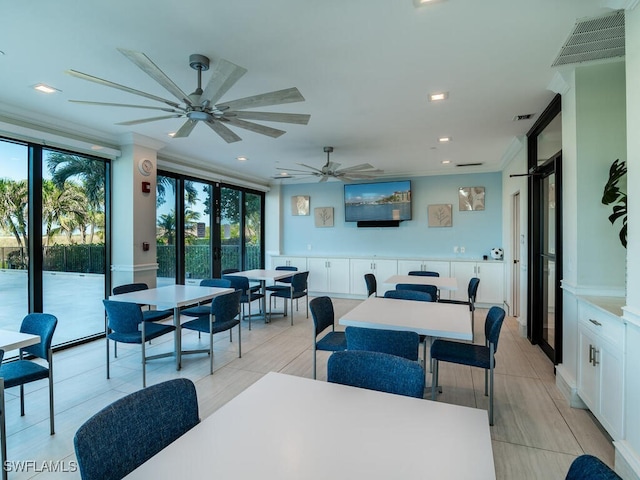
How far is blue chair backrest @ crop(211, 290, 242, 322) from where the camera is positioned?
341cm

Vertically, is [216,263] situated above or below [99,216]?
below

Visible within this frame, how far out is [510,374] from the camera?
3.39m

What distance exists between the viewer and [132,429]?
1.12 metres

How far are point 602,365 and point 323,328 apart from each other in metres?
2.08

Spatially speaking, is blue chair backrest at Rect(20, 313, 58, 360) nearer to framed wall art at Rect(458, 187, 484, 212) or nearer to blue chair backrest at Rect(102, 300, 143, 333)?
blue chair backrest at Rect(102, 300, 143, 333)

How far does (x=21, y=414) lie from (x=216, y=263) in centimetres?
423

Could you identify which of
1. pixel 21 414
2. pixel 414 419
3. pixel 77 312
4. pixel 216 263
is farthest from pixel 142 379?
pixel 216 263

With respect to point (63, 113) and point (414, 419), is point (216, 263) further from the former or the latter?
point (414, 419)

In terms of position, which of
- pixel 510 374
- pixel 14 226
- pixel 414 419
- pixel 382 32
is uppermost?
pixel 382 32

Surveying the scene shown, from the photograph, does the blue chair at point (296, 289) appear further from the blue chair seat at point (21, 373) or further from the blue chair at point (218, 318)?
the blue chair seat at point (21, 373)

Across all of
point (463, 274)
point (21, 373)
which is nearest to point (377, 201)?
point (463, 274)

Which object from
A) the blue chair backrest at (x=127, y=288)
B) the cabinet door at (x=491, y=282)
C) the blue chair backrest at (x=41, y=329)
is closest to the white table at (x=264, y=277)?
the blue chair backrest at (x=127, y=288)

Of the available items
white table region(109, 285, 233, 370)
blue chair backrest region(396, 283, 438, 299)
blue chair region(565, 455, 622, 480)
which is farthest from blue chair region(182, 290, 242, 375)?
blue chair region(565, 455, 622, 480)

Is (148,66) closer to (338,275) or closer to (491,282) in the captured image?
(338,275)
